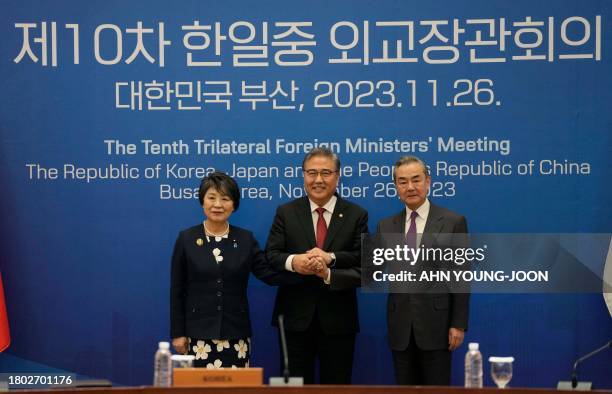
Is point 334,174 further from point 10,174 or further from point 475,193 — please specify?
point 10,174

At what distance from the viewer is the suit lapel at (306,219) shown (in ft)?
16.4

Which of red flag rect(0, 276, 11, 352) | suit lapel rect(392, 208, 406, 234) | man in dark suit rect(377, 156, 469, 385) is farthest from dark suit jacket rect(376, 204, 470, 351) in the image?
red flag rect(0, 276, 11, 352)

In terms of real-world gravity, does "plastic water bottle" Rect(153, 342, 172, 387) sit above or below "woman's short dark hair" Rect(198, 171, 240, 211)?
below

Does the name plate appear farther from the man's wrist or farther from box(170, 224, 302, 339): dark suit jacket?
the man's wrist

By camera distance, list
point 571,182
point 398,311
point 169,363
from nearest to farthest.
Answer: point 169,363 < point 398,311 < point 571,182

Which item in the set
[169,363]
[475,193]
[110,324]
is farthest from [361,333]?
[169,363]

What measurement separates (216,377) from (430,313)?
5.60 feet

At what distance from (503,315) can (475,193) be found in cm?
74

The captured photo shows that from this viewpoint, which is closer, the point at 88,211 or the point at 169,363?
the point at 169,363

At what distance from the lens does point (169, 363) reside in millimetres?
3562

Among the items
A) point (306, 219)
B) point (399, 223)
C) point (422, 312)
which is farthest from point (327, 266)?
point (422, 312)

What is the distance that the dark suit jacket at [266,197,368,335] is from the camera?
4.93 meters

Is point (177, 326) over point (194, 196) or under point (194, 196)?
under

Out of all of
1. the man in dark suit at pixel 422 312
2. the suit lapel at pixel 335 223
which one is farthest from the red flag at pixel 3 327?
the man in dark suit at pixel 422 312
